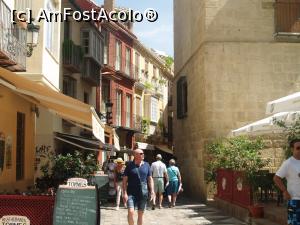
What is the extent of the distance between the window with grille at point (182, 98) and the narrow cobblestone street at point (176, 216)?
711 centimetres

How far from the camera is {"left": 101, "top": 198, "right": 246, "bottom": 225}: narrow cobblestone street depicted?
39.9 ft

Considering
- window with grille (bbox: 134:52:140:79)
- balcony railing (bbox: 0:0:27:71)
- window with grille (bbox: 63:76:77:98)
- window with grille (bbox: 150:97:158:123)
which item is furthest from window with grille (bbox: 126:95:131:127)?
balcony railing (bbox: 0:0:27:71)

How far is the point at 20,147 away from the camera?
47.6 feet

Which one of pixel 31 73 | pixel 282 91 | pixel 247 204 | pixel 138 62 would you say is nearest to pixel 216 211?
pixel 247 204

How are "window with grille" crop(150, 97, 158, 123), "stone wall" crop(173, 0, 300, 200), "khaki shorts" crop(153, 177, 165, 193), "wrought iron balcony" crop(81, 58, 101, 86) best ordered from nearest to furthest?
"khaki shorts" crop(153, 177, 165, 193) → "stone wall" crop(173, 0, 300, 200) → "wrought iron balcony" crop(81, 58, 101, 86) → "window with grille" crop(150, 97, 158, 123)

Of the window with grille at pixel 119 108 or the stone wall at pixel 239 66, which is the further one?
the window with grille at pixel 119 108

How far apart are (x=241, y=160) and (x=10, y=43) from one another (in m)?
6.88

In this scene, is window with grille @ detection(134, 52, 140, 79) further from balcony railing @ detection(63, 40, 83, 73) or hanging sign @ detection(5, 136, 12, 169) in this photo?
hanging sign @ detection(5, 136, 12, 169)

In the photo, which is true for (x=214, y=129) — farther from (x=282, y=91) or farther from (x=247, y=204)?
(x=247, y=204)

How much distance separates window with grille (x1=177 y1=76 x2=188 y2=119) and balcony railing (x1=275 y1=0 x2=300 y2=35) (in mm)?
5500

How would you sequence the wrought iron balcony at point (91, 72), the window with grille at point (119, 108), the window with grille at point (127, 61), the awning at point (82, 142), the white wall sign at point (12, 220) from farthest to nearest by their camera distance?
the window with grille at point (127, 61) → the window with grille at point (119, 108) → the wrought iron balcony at point (91, 72) → the awning at point (82, 142) → the white wall sign at point (12, 220)

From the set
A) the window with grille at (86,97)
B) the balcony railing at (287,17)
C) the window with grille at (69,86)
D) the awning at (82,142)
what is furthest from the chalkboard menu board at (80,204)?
the window with grille at (86,97)

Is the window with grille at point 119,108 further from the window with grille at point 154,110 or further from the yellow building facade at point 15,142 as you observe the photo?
the yellow building facade at point 15,142

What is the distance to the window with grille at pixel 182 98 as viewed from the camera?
22625 mm
